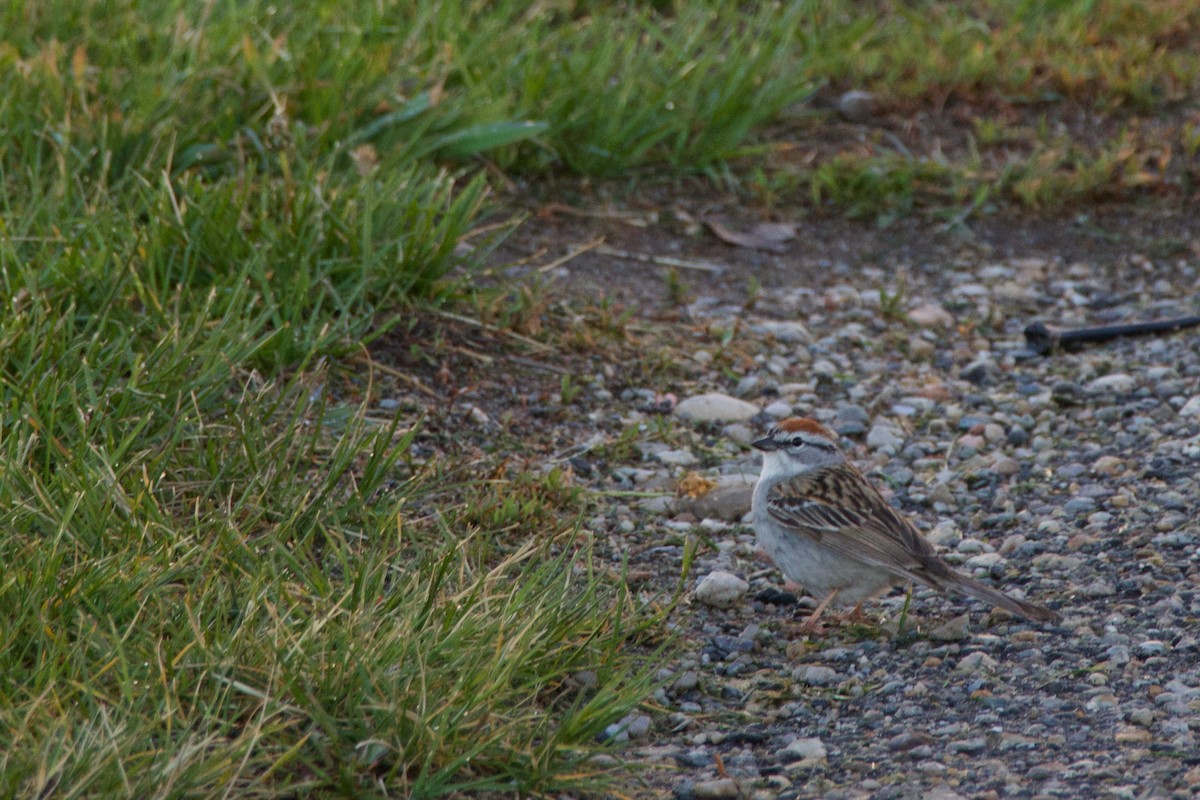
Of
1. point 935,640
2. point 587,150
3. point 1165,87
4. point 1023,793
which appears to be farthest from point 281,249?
point 1165,87

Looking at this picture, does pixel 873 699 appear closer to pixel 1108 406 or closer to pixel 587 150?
pixel 1108 406

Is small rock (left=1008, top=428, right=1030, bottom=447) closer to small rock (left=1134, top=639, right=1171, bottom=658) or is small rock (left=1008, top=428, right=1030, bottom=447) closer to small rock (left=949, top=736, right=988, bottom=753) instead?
small rock (left=1134, top=639, right=1171, bottom=658)

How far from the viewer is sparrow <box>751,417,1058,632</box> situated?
4582 mm

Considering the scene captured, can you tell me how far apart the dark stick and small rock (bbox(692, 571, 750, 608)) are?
2.74 metres

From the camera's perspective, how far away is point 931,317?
23.5 ft

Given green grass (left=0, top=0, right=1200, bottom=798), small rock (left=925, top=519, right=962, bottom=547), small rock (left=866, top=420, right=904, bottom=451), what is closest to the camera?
green grass (left=0, top=0, right=1200, bottom=798)

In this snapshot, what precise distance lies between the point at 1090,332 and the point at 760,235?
5.84 feet

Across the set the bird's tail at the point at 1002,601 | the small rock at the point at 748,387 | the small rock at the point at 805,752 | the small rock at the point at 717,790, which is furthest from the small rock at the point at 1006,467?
the small rock at the point at 717,790

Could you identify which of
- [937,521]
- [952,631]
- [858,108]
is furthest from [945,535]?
[858,108]

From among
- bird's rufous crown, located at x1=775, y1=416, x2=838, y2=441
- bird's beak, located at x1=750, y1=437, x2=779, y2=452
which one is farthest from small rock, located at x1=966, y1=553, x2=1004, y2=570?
bird's beak, located at x1=750, y1=437, x2=779, y2=452

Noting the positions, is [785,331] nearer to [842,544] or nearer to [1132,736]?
[842,544]

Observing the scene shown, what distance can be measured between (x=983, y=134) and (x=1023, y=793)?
215 inches

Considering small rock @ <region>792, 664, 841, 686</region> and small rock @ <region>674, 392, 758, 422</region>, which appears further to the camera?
small rock @ <region>674, 392, 758, 422</region>

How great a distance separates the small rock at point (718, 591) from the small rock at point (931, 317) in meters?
2.72
